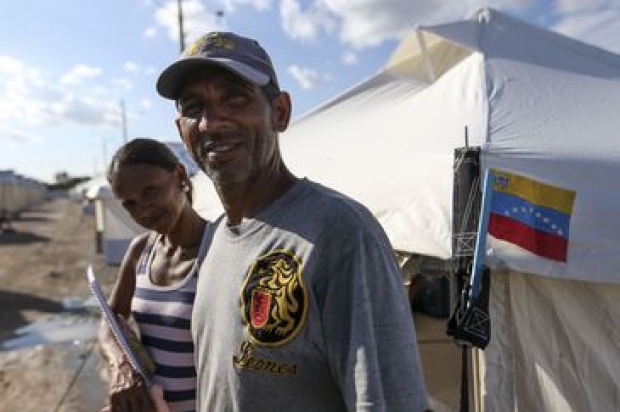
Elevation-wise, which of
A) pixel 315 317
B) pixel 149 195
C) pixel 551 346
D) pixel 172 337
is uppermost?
pixel 149 195

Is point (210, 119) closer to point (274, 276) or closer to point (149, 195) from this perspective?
point (274, 276)

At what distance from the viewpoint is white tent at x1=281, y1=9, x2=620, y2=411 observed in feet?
10.5

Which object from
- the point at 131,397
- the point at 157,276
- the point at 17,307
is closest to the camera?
the point at 131,397

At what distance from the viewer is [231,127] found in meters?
1.32

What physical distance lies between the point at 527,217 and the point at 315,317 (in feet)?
7.78

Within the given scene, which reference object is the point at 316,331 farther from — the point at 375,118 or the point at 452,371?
the point at 452,371

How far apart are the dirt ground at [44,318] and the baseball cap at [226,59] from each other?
593cm

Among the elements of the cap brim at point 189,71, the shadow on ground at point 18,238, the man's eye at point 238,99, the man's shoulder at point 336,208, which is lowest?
the shadow on ground at point 18,238

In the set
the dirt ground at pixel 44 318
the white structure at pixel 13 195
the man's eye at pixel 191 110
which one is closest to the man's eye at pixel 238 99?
the man's eye at pixel 191 110

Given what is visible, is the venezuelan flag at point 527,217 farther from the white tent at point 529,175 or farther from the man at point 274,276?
the man at point 274,276

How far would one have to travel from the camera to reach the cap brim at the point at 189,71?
128 centimetres

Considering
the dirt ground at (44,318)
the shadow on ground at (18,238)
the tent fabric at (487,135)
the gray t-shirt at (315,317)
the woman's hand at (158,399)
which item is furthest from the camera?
the shadow on ground at (18,238)

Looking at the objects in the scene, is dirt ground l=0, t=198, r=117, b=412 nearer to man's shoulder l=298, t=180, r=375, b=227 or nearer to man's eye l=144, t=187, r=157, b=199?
man's eye l=144, t=187, r=157, b=199

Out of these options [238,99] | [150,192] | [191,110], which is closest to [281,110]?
[238,99]
